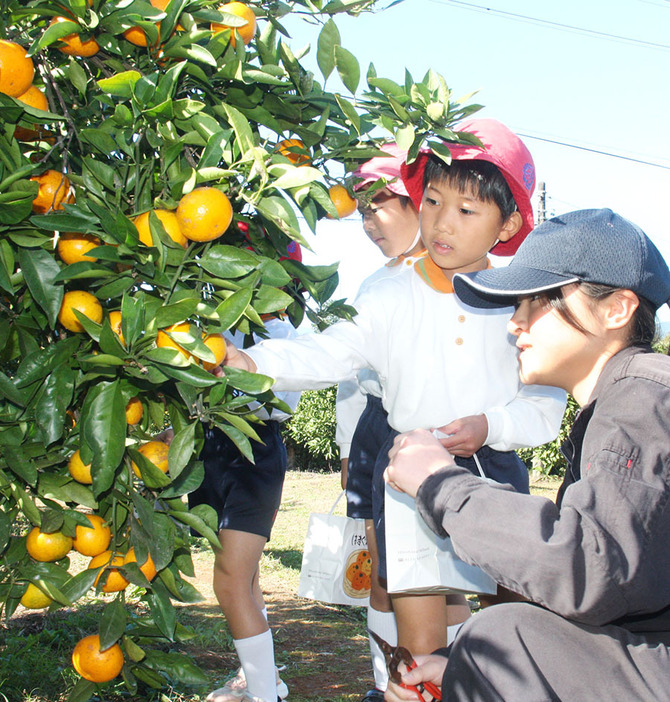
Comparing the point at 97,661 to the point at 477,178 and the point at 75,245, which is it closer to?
the point at 75,245

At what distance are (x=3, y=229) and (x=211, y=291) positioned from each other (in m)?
0.36

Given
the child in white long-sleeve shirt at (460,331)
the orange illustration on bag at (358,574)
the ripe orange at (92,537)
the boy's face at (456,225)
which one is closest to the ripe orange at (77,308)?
the ripe orange at (92,537)

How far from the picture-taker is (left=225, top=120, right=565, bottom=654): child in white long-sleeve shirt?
208cm

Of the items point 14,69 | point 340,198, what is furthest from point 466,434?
point 14,69

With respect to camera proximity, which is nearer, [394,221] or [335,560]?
[335,560]

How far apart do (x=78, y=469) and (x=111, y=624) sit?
293mm

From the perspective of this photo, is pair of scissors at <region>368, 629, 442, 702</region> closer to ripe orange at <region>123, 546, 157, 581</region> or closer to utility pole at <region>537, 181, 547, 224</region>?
ripe orange at <region>123, 546, 157, 581</region>

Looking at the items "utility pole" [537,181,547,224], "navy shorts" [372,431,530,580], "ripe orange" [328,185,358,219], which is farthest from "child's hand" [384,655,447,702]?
"utility pole" [537,181,547,224]

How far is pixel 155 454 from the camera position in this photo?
51.8 inches

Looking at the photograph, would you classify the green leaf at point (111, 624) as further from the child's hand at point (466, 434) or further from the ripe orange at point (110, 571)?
the child's hand at point (466, 434)

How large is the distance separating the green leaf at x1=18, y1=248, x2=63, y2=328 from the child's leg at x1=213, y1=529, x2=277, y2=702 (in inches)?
59.8

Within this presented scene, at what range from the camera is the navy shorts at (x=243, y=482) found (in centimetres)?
259

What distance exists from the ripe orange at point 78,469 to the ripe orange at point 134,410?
0.32 ft

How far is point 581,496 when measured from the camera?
1184 mm
